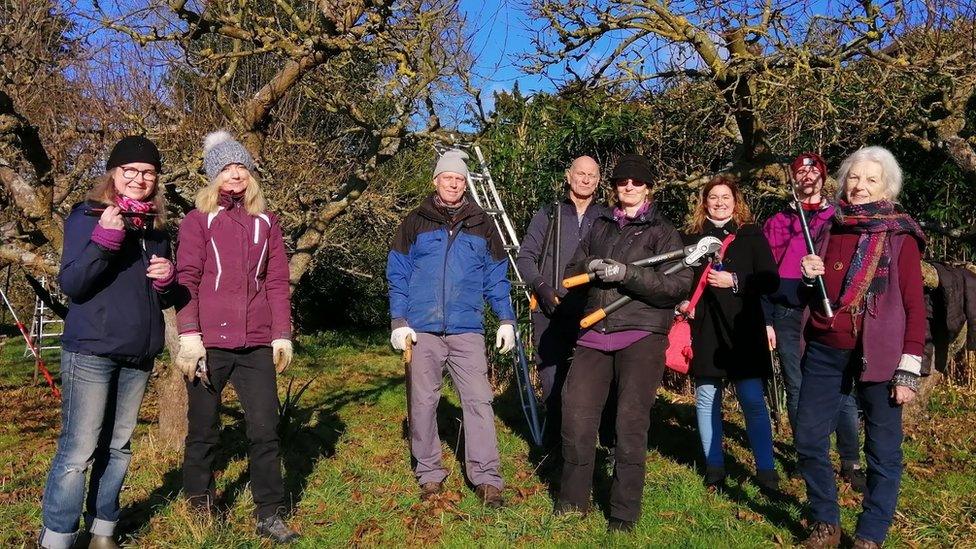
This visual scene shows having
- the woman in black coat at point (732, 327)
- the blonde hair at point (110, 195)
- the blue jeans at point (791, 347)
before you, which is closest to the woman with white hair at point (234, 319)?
the blonde hair at point (110, 195)

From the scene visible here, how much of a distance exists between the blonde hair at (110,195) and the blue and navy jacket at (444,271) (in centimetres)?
140

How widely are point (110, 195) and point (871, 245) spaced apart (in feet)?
11.4

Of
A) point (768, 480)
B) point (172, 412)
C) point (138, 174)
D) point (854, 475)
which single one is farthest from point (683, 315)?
point (172, 412)

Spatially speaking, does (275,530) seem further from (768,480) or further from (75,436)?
(768,480)

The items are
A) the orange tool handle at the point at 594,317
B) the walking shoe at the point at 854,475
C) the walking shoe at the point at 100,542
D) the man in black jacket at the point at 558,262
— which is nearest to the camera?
the walking shoe at the point at 100,542

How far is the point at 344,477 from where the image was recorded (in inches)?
192

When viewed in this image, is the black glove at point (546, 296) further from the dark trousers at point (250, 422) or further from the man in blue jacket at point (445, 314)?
the dark trousers at point (250, 422)

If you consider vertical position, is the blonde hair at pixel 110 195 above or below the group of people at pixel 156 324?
above

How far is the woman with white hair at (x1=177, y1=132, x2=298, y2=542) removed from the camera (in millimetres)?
3623

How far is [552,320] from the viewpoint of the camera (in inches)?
194

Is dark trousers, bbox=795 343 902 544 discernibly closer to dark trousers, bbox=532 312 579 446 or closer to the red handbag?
the red handbag

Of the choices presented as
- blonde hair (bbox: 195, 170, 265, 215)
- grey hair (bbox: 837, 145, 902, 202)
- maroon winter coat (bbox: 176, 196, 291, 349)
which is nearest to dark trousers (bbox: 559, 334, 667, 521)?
grey hair (bbox: 837, 145, 902, 202)

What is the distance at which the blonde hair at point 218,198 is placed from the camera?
3715 mm

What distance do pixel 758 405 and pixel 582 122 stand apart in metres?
3.56
